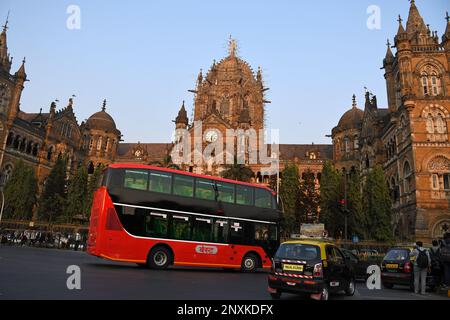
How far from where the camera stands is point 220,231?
16922mm

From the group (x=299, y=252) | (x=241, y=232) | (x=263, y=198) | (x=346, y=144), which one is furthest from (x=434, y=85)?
(x=299, y=252)

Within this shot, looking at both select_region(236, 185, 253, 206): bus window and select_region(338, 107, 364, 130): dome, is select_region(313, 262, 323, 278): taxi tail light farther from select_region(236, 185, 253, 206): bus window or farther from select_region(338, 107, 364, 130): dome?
select_region(338, 107, 364, 130): dome

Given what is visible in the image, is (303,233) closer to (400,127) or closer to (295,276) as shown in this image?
(400,127)

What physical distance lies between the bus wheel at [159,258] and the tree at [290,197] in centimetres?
2622

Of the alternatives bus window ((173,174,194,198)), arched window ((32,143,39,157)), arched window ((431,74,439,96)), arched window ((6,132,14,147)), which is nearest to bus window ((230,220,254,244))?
bus window ((173,174,194,198))

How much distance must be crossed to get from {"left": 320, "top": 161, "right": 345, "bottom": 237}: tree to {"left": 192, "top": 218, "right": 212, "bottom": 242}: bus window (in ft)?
81.7

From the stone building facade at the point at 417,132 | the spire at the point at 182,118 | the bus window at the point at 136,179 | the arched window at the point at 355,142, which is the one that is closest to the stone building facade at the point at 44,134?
the spire at the point at 182,118

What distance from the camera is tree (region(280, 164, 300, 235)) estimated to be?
4006cm

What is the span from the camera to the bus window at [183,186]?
53.6 ft

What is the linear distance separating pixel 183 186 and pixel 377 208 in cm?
2504

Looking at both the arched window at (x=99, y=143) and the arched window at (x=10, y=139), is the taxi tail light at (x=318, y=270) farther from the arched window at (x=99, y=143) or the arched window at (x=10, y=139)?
the arched window at (x=99, y=143)

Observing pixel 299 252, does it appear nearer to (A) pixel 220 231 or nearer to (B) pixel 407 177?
(A) pixel 220 231
